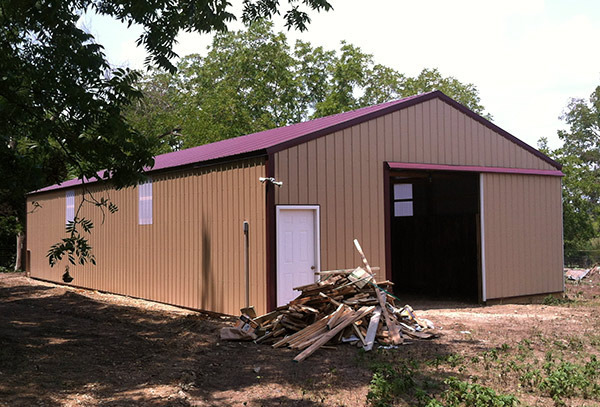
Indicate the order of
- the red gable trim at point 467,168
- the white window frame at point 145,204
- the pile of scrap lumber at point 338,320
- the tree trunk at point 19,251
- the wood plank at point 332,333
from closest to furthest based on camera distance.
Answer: the wood plank at point 332,333
the pile of scrap lumber at point 338,320
the red gable trim at point 467,168
the white window frame at point 145,204
the tree trunk at point 19,251

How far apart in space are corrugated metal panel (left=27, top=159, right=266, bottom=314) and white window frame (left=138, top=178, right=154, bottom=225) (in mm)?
183

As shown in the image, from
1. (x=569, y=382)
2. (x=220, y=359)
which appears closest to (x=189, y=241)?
(x=220, y=359)

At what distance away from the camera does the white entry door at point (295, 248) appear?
1045cm

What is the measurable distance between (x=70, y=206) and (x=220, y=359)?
1284 centimetres

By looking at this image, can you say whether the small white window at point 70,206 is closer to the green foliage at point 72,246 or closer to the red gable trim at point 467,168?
the green foliage at point 72,246

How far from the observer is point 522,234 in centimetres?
1446

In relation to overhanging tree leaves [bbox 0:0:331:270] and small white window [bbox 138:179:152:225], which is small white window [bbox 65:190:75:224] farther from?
overhanging tree leaves [bbox 0:0:331:270]

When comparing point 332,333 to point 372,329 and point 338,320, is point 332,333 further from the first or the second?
point 372,329

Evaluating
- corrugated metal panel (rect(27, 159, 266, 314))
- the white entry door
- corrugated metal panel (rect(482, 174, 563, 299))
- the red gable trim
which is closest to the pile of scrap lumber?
the white entry door

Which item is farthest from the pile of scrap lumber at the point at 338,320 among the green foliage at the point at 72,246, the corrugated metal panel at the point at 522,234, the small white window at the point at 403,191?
the small white window at the point at 403,191

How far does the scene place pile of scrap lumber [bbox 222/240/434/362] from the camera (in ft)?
28.2

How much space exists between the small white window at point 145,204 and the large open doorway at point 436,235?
20.2ft

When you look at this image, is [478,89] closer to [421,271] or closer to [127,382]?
[421,271]

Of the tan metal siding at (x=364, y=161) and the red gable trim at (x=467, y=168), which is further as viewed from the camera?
the red gable trim at (x=467, y=168)
